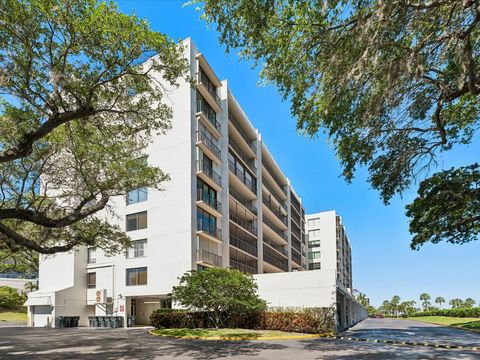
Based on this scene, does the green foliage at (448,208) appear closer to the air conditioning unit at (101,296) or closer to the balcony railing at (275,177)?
the air conditioning unit at (101,296)

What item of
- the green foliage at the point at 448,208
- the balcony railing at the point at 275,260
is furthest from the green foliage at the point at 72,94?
the balcony railing at the point at 275,260

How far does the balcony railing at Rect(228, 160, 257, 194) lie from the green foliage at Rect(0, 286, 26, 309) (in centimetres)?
3399

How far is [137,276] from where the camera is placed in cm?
3294

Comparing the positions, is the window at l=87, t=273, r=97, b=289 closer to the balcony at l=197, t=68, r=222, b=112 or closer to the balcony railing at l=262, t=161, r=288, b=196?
the balcony at l=197, t=68, r=222, b=112

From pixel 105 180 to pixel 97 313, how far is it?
69.3 feet

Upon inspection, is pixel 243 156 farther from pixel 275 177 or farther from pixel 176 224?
pixel 275 177

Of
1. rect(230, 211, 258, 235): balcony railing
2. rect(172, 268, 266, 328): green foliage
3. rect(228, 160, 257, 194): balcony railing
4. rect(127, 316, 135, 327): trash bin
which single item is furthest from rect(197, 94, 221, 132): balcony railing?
rect(127, 316, 135, 327): trash bin

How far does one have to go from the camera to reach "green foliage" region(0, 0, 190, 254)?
36.1ft

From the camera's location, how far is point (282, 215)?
59.0m

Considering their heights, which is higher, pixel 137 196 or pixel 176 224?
pixel 137 196

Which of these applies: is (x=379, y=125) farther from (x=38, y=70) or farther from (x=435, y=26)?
(x=38, y=70)

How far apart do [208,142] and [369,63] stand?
26.4 meters

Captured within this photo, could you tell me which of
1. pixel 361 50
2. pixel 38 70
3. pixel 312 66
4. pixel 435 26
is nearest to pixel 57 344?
pixel 38 70

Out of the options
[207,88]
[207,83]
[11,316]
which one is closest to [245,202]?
[207,88]
